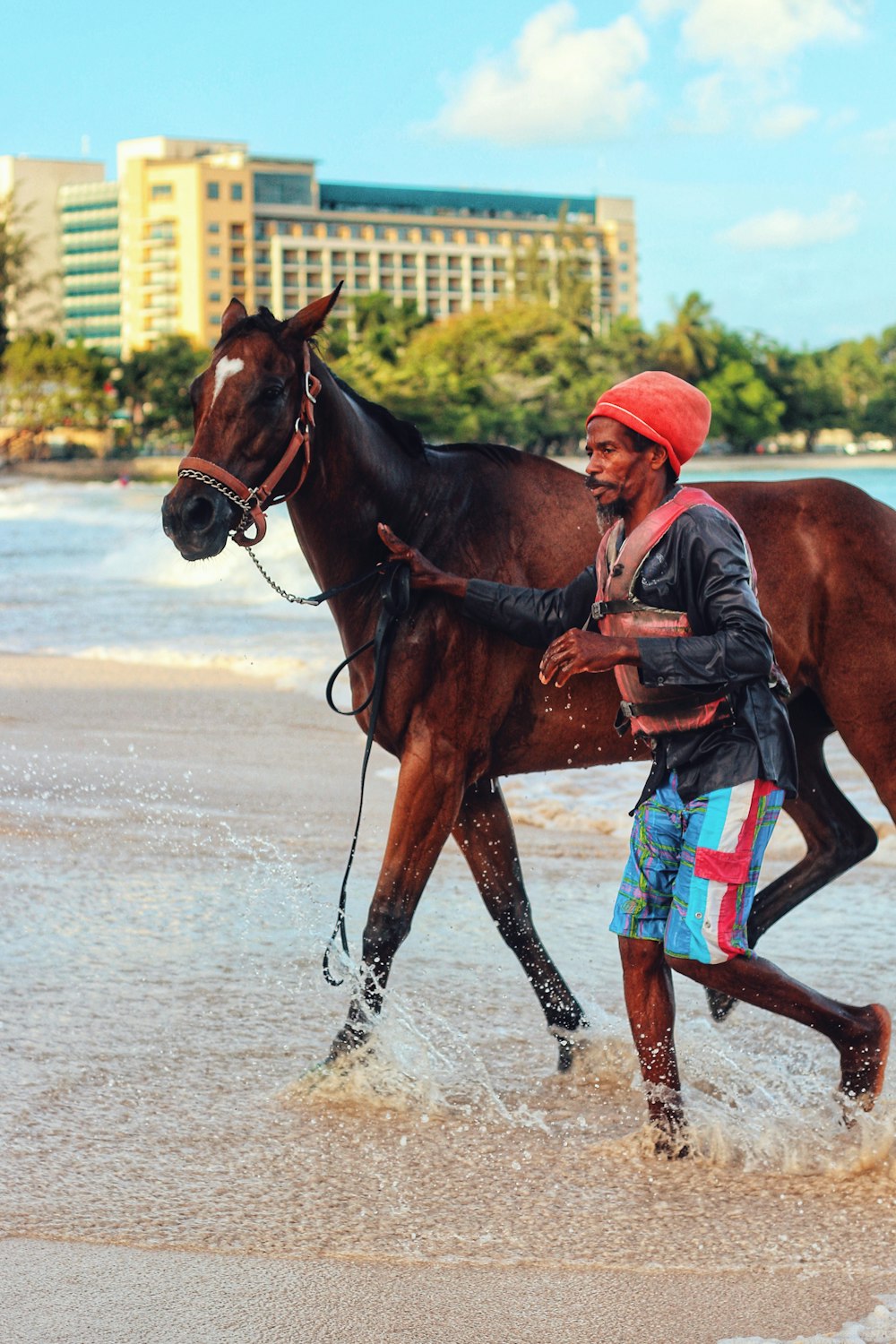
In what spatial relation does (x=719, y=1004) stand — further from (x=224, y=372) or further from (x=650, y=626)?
(x=224, y=372)

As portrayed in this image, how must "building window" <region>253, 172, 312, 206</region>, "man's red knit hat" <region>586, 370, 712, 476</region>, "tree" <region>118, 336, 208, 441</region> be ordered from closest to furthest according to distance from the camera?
"man's red knit hat" <region>586, 370, 712, 476</region>
"tree" <region>118, 336, 208, 441</region>
"building window" <region>253, 172, 312, 206</region>

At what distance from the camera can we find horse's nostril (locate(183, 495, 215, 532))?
4.13 metres

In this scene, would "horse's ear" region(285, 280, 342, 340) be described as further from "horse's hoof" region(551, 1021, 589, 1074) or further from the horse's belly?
"horse's hoof" region(551, 1021, 589, 1074)

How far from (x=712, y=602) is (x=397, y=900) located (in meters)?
1.36

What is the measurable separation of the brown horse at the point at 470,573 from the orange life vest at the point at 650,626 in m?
0.79

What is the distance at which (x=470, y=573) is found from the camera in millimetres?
4723

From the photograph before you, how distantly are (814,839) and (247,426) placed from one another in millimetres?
2341

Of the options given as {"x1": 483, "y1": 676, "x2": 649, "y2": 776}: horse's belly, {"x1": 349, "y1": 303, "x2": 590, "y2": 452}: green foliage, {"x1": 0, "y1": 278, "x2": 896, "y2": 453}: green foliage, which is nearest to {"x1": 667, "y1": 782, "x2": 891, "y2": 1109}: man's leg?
{"x1": 483, "y1": 676, "x2": 649, "y2": 776}: horse's belly

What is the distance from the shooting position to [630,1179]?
4.03 metres

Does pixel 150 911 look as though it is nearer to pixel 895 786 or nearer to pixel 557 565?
pixel 557 565

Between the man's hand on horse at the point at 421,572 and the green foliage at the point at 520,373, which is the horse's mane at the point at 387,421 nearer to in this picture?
the man's hand on horse at the point at 421,572

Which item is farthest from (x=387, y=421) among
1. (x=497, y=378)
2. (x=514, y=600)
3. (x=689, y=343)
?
(x=689, y=343)

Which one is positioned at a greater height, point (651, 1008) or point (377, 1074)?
point (651, 1008)

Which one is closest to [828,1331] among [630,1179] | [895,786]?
[630,1179]
